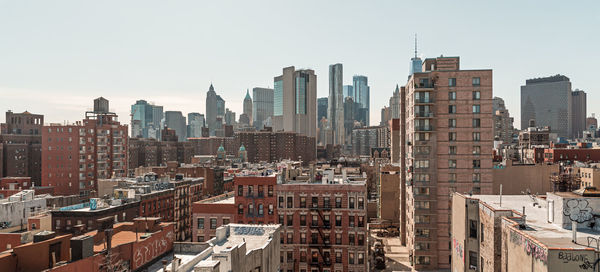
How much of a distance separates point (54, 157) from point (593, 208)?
13679cm

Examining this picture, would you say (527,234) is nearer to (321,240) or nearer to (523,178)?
(321,240)

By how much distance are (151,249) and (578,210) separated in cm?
4108

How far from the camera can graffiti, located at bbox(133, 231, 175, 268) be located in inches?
1699

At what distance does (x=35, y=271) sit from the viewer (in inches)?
1437

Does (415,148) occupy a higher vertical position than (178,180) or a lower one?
higher

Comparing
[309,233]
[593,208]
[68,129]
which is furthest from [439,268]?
[68,129]

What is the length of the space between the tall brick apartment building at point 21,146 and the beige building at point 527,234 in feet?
531

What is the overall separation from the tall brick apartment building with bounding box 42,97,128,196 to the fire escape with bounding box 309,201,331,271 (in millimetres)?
78433

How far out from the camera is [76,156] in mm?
125812

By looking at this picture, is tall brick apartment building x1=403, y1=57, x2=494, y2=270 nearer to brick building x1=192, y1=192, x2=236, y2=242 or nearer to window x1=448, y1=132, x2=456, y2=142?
window x1=448, y1=132, x2=456, y2=142

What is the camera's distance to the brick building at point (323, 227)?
2685 inches

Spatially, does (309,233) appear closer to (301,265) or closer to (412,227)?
(301,265)

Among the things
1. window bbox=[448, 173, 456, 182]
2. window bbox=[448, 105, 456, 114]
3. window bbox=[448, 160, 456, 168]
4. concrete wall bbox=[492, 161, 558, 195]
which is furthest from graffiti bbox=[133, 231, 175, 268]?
concrete wall bbox=[492, 161, 558, 195]

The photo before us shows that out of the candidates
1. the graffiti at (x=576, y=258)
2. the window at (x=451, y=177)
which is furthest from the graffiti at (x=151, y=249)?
the window at (x=451, y=177)
